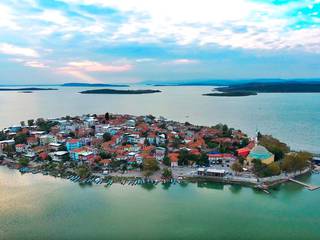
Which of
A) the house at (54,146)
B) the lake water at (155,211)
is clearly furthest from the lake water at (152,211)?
the house at (54,146)

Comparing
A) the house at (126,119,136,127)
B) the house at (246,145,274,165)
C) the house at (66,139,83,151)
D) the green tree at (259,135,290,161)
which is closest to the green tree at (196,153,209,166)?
the house at (246,145,274,165)

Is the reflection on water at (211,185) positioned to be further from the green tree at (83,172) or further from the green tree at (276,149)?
the green tree at (83,172)

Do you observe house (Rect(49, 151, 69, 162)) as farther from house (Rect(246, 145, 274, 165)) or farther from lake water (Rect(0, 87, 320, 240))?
house (Rect(246, 145, 274, 165))

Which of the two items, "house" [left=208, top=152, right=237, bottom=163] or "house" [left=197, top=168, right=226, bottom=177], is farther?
"house" [left=208, top=152, right=237, bottom=163]

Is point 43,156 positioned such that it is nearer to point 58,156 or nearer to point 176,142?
point 58,156

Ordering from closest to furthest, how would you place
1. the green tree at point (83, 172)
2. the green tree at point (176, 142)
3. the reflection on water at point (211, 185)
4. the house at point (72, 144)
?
the reflection on water at point (211, 185), the green tree at point (83, 172), the house at point (72, 144), the green tree at point (176, 142)

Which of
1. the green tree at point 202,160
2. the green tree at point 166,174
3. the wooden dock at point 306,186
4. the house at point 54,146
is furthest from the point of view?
the house at point 54,146
